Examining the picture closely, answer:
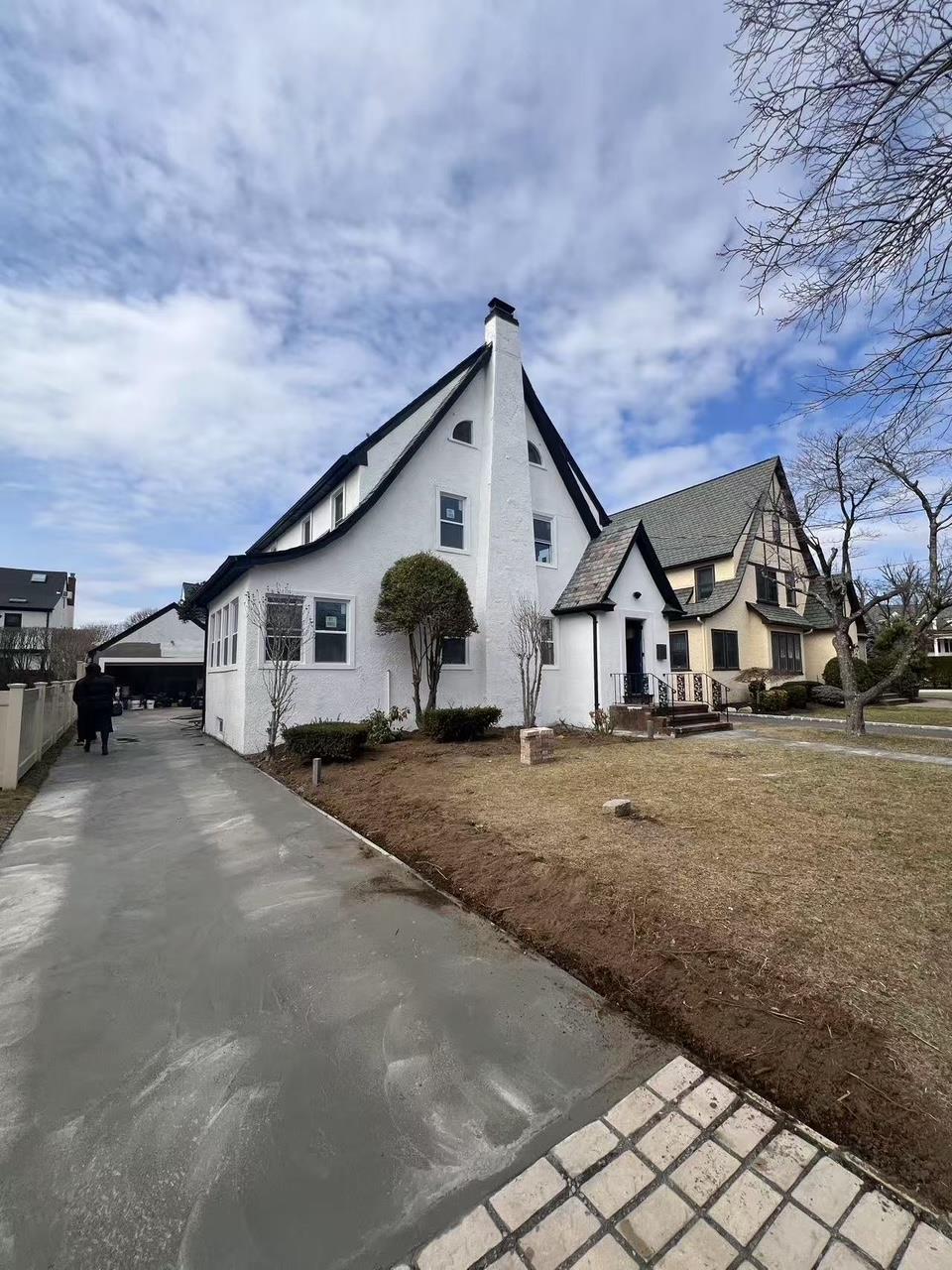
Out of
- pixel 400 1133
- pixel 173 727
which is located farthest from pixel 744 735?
pixel 173 727

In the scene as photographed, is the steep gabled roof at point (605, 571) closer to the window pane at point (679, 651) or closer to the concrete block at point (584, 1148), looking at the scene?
the window pane at point (679, 651)

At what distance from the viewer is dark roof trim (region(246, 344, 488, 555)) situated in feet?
42.6

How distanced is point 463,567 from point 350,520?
3.28 m

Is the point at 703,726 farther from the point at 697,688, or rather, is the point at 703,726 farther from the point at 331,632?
the point at 331,632

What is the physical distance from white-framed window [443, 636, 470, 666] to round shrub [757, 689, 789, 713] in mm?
13565

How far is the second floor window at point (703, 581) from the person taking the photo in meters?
23.4

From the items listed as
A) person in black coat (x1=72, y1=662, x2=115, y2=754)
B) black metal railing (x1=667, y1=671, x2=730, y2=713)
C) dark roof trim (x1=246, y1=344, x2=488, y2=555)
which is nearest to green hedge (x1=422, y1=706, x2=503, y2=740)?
dark roof trim (x1=246, y1=344, x2=488, y2=555)

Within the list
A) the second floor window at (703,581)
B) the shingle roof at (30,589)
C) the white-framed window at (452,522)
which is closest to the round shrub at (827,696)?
the second floor window at (703,581)

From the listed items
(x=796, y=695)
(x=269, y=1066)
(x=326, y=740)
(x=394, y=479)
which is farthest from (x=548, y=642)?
(x=269, y=1066)

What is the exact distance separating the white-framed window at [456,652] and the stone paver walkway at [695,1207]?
11.3m

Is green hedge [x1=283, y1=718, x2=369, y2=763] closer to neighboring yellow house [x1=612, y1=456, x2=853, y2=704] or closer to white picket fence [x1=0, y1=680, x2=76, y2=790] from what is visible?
white picket fence [x1=0, y1=680, x2=76, y2=790]

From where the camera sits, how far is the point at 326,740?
905cm

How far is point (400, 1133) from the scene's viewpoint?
2041 millimetres

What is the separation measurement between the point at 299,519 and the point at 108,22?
449 inches
